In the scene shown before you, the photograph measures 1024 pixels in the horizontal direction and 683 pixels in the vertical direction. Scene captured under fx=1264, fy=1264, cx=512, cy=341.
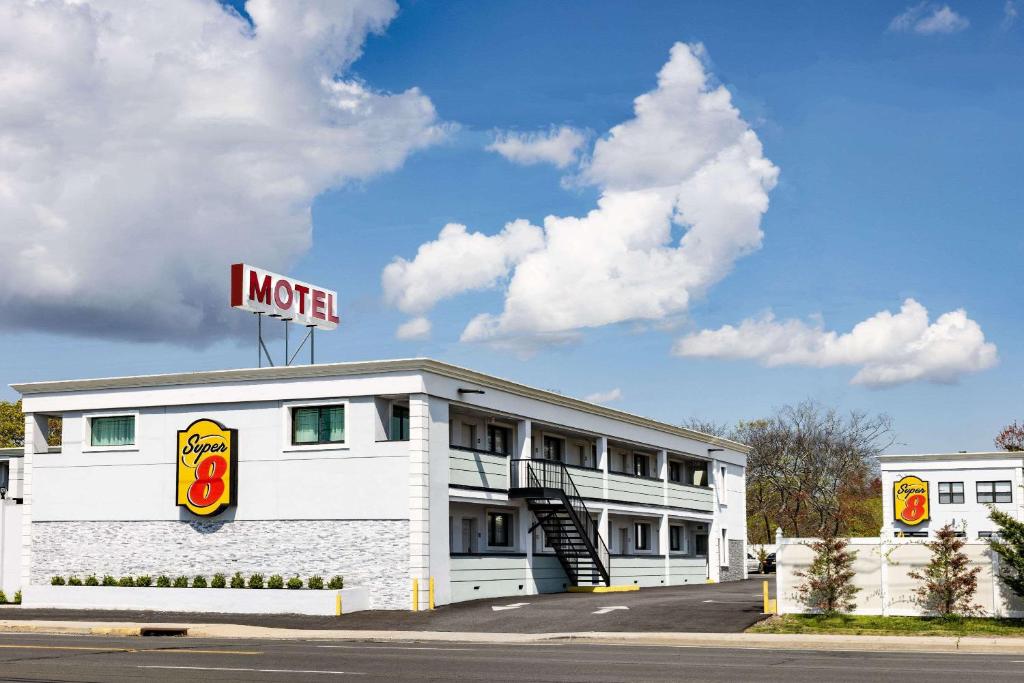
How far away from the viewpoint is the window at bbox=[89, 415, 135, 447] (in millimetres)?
42875

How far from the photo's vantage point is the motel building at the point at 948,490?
247 ft

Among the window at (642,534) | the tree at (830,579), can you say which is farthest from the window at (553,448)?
the tree at (830,579)

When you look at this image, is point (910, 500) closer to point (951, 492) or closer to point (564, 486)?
point (951, 492)

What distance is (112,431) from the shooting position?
43.2 metres

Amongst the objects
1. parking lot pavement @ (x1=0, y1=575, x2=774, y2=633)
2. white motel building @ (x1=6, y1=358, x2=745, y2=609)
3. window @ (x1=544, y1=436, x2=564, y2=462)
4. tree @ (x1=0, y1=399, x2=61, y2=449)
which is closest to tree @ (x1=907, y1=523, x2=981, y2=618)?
parking lot pavement @ (x1=0, y1=575, x2=774, y2=633)

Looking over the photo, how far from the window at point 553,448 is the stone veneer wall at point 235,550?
1306 centimetres

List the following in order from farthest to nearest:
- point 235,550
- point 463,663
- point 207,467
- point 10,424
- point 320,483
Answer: point 10,424
point 207,467
point 235,550
point 320,483
point 463,663

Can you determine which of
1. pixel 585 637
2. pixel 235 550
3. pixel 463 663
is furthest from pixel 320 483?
pixel 463 663

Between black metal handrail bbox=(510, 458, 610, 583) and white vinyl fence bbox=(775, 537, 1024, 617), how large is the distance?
12908mm

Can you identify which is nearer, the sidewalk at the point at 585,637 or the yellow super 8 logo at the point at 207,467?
the sidewalk at the point at 585,637

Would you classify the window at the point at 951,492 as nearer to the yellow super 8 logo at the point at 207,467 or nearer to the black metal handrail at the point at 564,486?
the black metal handrail at the point at 564,486

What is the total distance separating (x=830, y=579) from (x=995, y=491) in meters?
47.4

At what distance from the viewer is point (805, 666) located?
73.2ft

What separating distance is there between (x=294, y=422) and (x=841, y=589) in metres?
17.7
